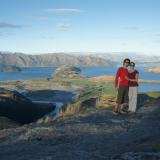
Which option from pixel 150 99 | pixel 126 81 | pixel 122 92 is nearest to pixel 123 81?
pixel 126 81

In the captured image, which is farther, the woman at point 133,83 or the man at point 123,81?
the woman at point 133,83

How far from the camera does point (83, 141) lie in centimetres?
541

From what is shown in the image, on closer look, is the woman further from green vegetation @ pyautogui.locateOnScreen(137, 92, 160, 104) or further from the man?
green vegetation @ pyautogui.locateOnScreen(137, 92, 160, 104)

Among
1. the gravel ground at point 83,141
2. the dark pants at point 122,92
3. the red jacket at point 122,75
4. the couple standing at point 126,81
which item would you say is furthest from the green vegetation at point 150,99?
the gravel ground at point 83,141

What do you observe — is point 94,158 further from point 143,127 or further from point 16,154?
point 143,127

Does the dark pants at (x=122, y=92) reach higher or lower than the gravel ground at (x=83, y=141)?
higher

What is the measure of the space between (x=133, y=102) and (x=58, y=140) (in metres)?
4.92

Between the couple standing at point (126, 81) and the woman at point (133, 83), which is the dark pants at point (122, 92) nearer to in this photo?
the couple standing at point (126, 81)

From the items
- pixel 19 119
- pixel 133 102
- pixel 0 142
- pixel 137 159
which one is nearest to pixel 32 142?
pixel 0 142

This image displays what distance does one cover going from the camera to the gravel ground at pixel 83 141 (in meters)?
4.24

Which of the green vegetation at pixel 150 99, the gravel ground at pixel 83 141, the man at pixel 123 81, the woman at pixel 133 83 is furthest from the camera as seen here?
the green vegetation at pixel 150 99

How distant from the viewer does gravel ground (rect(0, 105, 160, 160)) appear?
4238mm

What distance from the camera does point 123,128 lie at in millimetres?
6605

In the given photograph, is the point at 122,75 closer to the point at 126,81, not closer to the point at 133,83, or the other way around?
the point at 126,81
